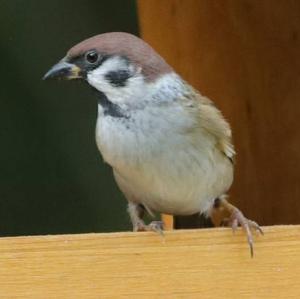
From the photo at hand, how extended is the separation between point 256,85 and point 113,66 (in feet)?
1.83

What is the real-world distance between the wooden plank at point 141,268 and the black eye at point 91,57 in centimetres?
33

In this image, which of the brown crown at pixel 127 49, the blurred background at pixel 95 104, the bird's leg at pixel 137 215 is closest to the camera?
the brown crown at pixel 127 49

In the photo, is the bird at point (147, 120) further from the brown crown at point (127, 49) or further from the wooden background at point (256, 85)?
the wooden background at point (256, 85)

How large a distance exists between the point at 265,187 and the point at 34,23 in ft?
1.96

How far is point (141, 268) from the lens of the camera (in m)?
1.63

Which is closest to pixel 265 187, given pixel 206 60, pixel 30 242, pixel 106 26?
pixel 206 60

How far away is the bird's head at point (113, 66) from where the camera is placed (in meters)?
1.83

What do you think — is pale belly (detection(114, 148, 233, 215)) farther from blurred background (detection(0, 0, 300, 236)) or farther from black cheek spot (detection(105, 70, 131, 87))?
blurred background (detection(0, 0, 300, 236))

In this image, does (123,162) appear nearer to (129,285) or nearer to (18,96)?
(129,285)

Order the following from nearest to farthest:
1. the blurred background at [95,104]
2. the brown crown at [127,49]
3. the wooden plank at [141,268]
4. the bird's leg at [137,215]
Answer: the wooden plank at [141,268]
the brown crown at [127,49]
the bird's leg at [137,215]
the blurred background at [95,104]

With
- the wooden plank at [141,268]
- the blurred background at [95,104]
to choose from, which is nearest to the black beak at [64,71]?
the wooden plank at [141,268]

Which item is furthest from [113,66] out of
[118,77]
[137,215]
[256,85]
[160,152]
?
[256,85]

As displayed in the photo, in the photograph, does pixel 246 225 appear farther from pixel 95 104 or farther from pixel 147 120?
pixel 95 104

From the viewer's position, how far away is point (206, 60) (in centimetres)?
229
